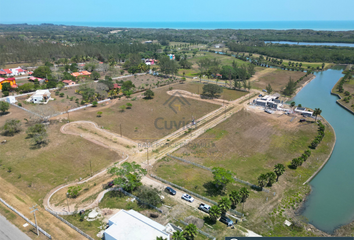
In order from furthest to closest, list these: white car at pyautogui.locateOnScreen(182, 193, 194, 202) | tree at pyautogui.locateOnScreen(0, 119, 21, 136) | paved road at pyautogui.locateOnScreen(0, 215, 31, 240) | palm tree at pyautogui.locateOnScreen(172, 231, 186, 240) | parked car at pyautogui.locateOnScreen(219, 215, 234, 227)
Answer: tree at pyautogui.locateOnScreen(0, 119, 21, 136) < white car at pyautogui.locateOnScreen(182, 193, 194, 202) < parked car at pyautogui.locateOnScreen(219, 215, 234, 227) < paved road at pyautogui.locateOnScreen(0, 215, 31, 240) < palm tree at pyautogui.locateOnScreen(172, 231, 186, 240)

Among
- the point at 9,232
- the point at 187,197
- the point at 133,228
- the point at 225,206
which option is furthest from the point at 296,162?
the point at 9,232

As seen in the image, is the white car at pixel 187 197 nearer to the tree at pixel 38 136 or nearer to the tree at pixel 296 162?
the tree at pixel 296 162

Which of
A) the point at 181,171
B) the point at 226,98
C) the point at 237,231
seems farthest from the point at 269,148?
the point at 226,98

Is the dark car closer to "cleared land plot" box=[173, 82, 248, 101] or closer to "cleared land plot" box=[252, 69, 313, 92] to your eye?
"cleared land plot" box=[173, 82, 248, 101]

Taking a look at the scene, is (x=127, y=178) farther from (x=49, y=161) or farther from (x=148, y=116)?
(x=148, y=116)

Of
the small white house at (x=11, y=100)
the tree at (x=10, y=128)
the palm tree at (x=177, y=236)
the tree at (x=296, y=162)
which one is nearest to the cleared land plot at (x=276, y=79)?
the tree at (x=296, y=162)

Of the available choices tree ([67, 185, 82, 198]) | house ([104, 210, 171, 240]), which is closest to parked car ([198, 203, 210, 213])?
house ([104, 210, 171, 240])

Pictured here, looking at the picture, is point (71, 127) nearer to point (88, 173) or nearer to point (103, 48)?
point (88, 173)
